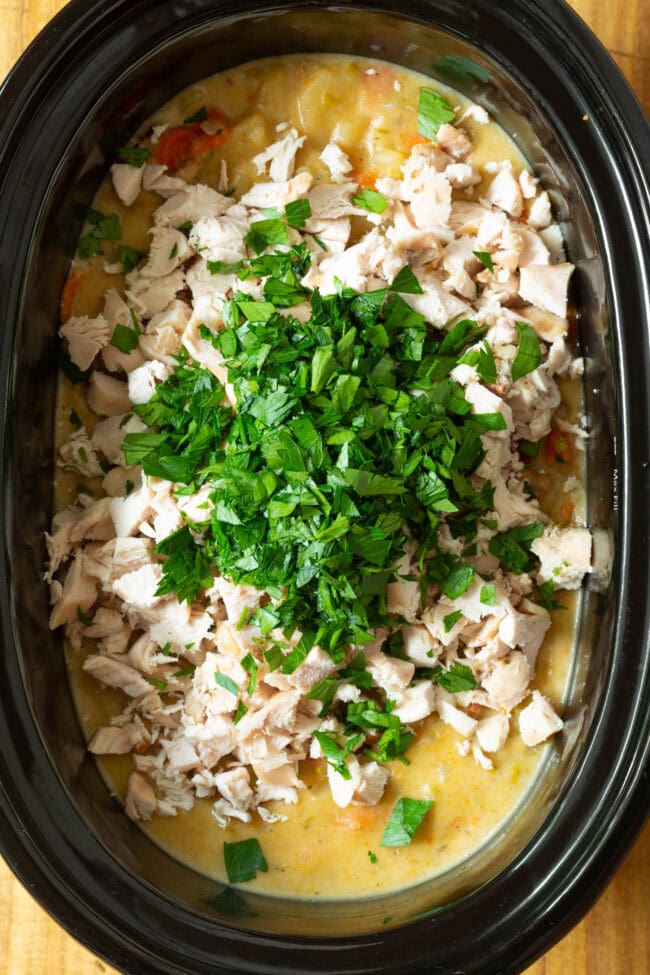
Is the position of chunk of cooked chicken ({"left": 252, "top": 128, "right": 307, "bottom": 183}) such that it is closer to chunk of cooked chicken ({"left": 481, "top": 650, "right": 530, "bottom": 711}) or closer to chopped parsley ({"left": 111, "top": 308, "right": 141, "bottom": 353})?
chopped parsley ({"left": 111, "top": 308, "right": 141, "bottom": 353})

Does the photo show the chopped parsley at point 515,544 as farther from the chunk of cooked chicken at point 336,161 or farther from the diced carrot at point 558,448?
the chunk of cooked chicken at point 336,161

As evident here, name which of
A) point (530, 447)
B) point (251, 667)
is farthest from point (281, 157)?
point (251, 667)

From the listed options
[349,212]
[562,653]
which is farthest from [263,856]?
[349,212]

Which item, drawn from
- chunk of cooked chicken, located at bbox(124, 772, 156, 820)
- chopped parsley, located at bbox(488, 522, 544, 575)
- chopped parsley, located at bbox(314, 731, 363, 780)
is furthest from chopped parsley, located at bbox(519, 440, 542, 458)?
chunk of cooked chicken, located at bbox(124, 772, 156, 820)

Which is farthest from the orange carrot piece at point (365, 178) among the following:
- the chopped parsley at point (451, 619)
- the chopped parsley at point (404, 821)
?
the chopped parsley at point (404, 821)

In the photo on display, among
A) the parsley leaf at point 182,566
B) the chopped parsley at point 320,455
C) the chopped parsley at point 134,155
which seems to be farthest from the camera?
the chopped parsley at point 134,155

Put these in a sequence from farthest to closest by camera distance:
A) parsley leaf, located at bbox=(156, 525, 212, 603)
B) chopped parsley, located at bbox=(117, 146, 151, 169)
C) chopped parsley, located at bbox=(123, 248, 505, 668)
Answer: chopped parsley, located at bbox=(117, 146, 151, 169), parsley leaf, located at bbox=(156, 525, 212, 603), chopped parsley, located at bbox=(123, 248, 505, 668)
